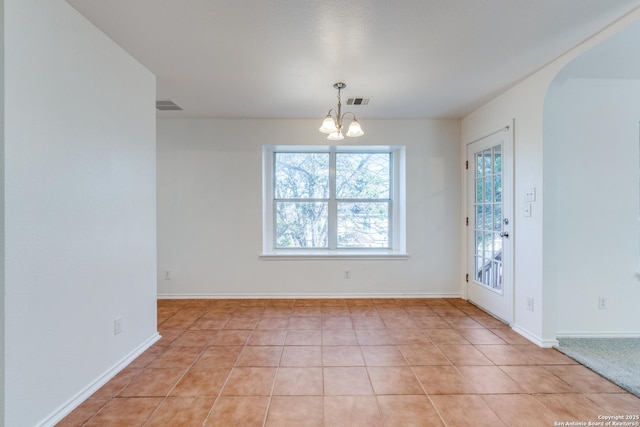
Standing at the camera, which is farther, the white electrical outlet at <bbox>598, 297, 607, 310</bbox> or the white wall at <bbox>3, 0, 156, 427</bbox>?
the white electrical outlet at <bbox>598, 297, 607, 310</bbox>

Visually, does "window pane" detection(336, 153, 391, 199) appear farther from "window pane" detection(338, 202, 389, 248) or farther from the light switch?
the light switch

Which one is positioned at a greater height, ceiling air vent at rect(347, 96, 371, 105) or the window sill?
ceiling air vent at rect(347, 96, 371, 105)

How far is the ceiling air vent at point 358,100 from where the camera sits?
3.27 m

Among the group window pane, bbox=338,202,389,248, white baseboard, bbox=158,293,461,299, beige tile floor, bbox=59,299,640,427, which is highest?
window pane, bbox=338,202,389,248

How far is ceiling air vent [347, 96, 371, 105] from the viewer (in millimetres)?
3270

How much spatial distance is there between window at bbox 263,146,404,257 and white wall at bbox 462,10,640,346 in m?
1.65

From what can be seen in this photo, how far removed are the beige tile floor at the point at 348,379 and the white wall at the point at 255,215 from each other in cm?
85

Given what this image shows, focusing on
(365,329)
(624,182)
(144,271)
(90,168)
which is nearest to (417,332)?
(365,329)

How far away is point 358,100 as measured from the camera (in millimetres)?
3332

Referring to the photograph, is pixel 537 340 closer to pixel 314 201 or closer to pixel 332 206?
pixel 332 206

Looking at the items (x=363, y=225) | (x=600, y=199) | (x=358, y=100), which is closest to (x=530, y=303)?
(x=600, y=199)

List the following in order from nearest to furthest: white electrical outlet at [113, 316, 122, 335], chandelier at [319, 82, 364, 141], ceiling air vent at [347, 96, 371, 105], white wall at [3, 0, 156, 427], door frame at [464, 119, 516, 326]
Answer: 1. white wall at [3, 0, 156, 427]
2. white electrical outlet at [113, 316, 122, 335]
3. chandelier at [319, 82, 364, 141]
4. door frame at [464, 119, 516, 326]
5. ceiling air vent at [347, 96, 371, 105]

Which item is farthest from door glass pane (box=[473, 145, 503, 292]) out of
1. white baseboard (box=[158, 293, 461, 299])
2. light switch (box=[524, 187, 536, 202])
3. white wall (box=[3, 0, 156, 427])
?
white wall (box=[3, 0, 156, 427])

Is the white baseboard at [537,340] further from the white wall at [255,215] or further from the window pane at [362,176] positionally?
the window pane at [362,176]
